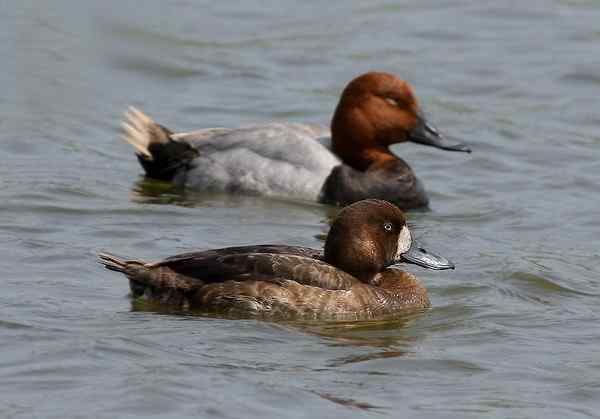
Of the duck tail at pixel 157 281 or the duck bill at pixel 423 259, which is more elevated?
the duck bill at pixel 423 259

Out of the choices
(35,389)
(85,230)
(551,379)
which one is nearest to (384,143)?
(85,230)

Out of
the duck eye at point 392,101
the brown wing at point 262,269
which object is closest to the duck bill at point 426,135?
the duck eye at point 392,101

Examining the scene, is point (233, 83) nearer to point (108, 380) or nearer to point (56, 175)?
point (56, 175)

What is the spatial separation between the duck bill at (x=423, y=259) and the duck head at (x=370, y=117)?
348cm

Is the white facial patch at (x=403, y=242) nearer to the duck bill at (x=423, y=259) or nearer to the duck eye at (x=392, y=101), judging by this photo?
the duck bill at (x=423, y=259)

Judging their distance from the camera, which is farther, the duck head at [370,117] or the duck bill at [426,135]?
the duck bill at [426,135]

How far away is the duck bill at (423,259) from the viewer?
29.1ft

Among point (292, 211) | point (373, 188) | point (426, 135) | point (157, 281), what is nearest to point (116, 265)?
point (157, 281)

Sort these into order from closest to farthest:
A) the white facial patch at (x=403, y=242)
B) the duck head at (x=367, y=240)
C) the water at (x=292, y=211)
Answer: the water at (x=292, y=211) → the duck head at (x=367, y=240) → the white facial patch at (x=403, y=242)

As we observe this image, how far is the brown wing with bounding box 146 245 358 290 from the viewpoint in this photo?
8.45m

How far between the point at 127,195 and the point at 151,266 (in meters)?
3.55

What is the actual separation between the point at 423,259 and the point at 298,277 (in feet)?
2.73

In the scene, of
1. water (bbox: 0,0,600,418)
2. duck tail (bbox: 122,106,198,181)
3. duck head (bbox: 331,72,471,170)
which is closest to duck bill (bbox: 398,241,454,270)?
water (bbox: 0,0,600,418)

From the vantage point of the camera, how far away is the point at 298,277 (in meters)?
8.45
